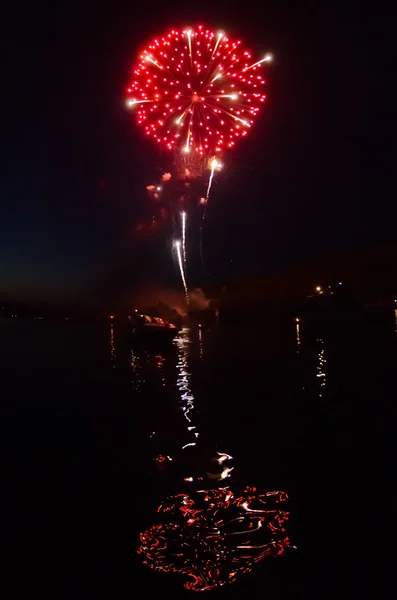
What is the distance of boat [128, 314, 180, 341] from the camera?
124 ft

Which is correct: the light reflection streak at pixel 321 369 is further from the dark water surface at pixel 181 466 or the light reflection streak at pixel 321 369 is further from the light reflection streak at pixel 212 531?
the light reflection streak at pixel 212 531

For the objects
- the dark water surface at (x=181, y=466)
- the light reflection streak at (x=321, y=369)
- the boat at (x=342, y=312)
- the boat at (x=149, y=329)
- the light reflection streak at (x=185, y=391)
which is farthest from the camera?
the boat at (x=342, y=312)

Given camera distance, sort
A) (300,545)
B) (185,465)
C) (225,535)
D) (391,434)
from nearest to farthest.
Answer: (300,545) < (225,535) < (185,465) < (391,434)

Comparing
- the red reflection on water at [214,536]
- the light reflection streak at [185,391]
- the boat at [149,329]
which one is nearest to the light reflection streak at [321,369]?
the light reflection streak at [185,391]

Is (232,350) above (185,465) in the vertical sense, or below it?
above

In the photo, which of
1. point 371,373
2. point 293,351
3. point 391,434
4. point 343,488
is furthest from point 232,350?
point 343,488

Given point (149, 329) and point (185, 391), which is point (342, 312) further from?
point (185, 391)

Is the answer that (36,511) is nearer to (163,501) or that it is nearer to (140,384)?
(163,501)

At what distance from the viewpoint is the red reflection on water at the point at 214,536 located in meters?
5.64

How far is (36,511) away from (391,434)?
6.98 meters

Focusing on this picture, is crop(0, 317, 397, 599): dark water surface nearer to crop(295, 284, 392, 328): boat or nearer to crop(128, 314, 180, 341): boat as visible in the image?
crop(128, 314, 180, 341): boat

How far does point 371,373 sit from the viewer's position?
1933 centimetres

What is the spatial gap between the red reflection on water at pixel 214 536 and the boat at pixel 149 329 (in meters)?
30.0

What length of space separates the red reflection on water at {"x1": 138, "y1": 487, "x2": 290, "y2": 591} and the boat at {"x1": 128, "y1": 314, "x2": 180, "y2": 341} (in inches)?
1182
